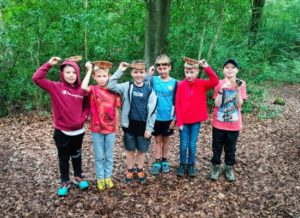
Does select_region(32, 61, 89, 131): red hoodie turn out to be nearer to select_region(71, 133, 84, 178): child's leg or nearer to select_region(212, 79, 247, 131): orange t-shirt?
select_region(71, 133, 84, 178): child's leg

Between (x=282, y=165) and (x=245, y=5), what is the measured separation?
494 cm

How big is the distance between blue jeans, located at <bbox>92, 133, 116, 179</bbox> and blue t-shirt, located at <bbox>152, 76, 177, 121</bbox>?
78 centimetres

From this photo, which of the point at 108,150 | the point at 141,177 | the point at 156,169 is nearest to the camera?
the point at 108,150

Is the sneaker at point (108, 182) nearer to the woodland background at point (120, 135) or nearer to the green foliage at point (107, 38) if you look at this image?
the woodland background at point (120, 135)

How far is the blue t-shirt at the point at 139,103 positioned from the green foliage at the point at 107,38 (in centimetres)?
386

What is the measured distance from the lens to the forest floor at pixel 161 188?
13.9 ft

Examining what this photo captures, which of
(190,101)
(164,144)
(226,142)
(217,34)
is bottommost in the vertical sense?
(164,144)

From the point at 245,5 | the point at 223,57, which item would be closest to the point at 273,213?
the point at 223,57

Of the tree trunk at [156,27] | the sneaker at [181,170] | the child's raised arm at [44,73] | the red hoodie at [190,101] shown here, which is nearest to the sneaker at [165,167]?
the sneaker at [181,170]

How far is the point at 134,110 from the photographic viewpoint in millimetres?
4484

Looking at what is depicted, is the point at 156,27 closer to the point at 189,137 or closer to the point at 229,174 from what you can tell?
the point at 189,137

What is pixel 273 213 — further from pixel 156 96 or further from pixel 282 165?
pixel 156 96

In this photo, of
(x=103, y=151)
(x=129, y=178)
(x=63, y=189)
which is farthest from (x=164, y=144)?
(x=63, y=189)

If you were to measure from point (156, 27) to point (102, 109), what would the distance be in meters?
4.23
